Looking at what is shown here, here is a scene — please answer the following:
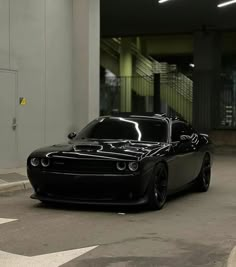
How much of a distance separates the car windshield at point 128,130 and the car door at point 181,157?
0.27 m

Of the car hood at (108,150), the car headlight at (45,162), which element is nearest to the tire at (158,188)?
the car hood at (108,150)

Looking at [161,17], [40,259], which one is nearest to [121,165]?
[40,259]

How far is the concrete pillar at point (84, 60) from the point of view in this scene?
16.3 metres

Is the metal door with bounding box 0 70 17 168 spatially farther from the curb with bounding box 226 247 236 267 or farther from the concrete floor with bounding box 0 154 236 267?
the curb with bounding box 226 247 236 267

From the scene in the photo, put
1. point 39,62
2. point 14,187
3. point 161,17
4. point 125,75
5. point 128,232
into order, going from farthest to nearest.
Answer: point 125,75
point 161,17
point 39,62
point 14,187
point 128,232

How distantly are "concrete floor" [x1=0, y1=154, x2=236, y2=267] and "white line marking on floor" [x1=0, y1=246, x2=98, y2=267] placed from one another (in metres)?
0.08

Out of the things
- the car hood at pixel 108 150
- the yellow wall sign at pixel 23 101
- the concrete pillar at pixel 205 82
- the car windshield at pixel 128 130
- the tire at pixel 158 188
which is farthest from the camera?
the concrete pillar at pixel 205 82

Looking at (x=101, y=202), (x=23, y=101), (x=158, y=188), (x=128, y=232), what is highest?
(x=23, y=101)

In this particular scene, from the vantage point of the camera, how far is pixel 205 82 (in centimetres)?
2478

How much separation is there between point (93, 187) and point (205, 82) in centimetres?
1724

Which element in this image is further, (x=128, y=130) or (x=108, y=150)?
(x=128, y=130)

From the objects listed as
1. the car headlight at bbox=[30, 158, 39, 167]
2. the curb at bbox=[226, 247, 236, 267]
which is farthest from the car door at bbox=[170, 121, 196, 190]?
the curb at bbox=[226, 247, 236, 267]

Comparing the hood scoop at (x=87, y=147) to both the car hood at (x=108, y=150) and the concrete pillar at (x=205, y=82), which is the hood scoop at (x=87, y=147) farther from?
the concrete pillar at (x=205, y=82)

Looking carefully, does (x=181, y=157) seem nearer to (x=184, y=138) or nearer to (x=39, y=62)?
(x=184, y=138)
